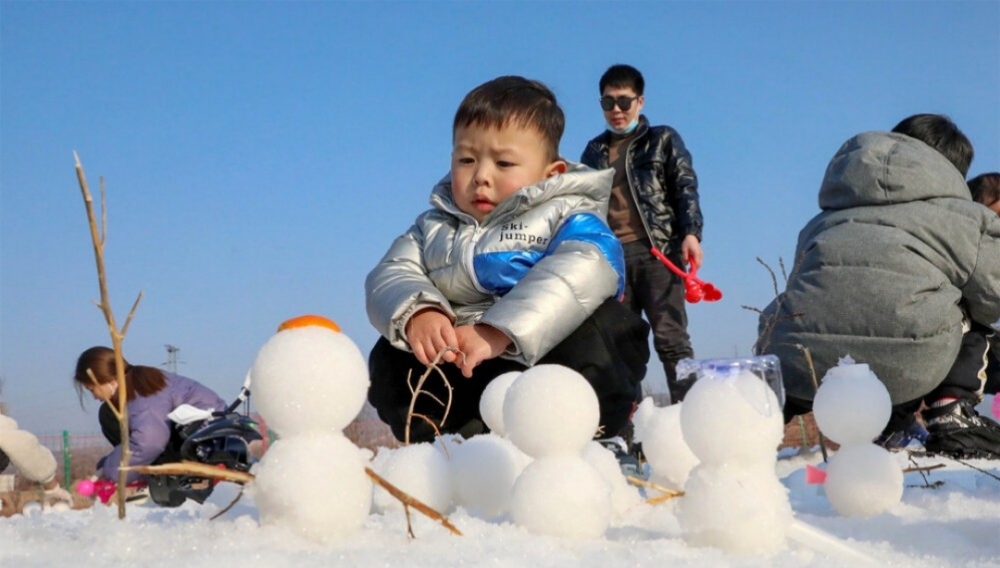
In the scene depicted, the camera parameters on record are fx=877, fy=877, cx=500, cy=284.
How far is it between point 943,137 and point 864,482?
267 centimetres

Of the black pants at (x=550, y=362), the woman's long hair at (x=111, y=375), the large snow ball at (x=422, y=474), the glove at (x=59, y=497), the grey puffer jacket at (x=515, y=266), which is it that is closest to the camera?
the large snow ball at (x=422, y=474)

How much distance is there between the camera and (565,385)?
1.09 m

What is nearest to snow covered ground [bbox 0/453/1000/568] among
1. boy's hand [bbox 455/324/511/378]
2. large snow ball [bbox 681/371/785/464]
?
large snow ball [bbox 681/371/785/464]

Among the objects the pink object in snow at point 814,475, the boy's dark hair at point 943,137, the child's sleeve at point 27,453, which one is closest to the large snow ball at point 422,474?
the pink object in snow at point 814,475

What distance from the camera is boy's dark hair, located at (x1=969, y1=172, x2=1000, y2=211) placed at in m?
4.52

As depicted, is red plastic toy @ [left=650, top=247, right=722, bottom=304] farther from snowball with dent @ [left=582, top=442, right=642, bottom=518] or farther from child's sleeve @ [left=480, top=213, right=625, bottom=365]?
snowball with dent @ [left=582, top=442, right=642, bottom=518]

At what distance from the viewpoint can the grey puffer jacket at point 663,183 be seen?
15.0 ft

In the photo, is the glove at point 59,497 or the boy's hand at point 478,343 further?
the glove at point 59,497

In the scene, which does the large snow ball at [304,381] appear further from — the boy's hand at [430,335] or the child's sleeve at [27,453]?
the child's sleeve at [27,453]

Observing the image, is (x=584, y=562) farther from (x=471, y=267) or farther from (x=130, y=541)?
(x=471, y=267)

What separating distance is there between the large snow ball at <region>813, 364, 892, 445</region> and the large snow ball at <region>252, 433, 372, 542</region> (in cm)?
94

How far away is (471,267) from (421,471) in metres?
1.19

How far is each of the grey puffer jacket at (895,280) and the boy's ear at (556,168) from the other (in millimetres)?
972

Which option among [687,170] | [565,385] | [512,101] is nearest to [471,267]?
[512,101]
